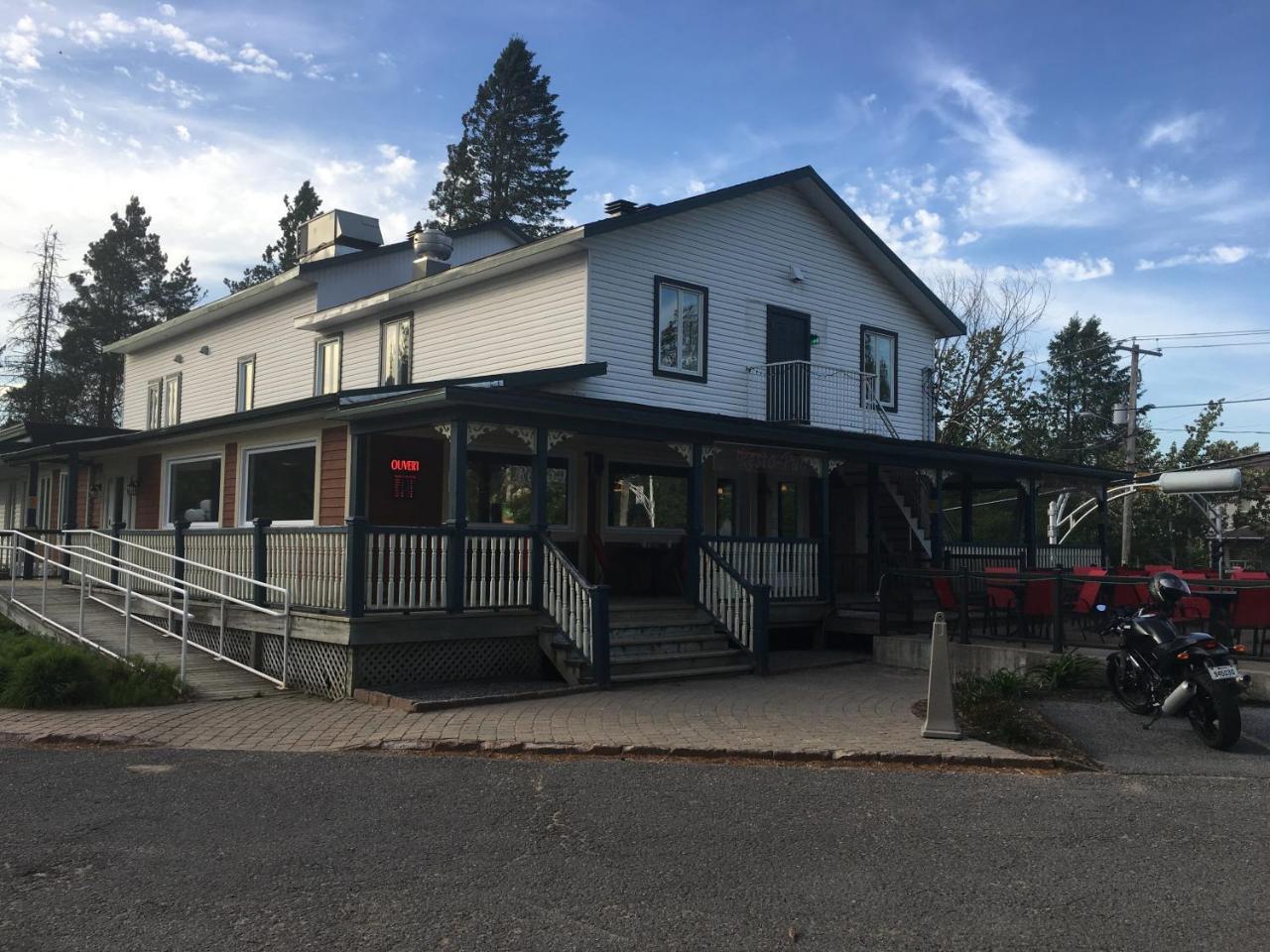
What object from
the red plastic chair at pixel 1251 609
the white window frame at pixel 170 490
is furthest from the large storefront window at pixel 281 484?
the red plastic chair at pixel 1251 609

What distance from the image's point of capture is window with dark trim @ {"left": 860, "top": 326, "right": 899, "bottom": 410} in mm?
21156

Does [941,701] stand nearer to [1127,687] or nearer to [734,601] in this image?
[1127,687]

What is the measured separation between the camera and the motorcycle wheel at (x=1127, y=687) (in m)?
9.62

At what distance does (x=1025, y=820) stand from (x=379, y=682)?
7.19m

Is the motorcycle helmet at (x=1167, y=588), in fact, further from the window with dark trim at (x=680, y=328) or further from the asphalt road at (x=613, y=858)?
the window with dark trim at (x=680, y=328)

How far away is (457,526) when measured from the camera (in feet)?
39.7

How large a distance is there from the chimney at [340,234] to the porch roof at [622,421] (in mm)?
11382

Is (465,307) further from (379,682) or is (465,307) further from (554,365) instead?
(379,682)

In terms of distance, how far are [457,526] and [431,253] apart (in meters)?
11.4

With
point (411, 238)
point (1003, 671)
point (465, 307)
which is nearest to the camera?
point (1003, 671)

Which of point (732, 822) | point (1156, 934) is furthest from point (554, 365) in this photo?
point (1156, 934)

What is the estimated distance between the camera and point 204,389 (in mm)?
25906

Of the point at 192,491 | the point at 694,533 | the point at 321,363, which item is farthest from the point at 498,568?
the point at 321,363

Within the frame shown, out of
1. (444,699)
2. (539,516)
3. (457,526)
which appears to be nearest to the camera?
(444,699)
